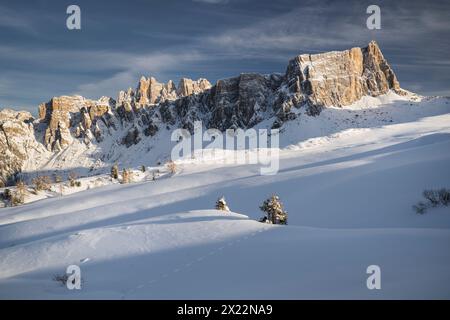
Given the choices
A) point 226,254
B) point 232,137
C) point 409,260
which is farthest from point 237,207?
point 232,137

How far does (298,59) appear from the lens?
19825cm

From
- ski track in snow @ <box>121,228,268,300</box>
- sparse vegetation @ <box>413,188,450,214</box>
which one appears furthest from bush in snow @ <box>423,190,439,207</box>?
ski track in snow @ <box>121,228,268,300</box>

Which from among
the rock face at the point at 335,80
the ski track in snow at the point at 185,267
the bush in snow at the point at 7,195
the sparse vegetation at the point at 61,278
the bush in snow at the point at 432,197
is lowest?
the bush in snow at the point at 7,195

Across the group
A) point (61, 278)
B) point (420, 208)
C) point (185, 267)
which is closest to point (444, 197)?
point (420, 208)

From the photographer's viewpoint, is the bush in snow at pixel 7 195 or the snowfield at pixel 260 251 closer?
the snowfield at pixel 260 251

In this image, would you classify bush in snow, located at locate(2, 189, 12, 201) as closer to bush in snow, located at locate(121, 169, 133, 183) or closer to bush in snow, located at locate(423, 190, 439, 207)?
bush in snow, located at locate(121, 169, 133, 183)

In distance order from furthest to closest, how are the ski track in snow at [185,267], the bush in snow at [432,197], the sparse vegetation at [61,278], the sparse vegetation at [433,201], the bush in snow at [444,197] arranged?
the bush in snow at [432,197] → the sparse vegetation at [433,201] → the bush in snow at [444,197] → the sparse vegetation at [61,278] → the ski track in snow at [185,267]

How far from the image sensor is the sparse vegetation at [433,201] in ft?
83.5

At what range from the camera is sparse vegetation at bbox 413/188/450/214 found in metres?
25.5

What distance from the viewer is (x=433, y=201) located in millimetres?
26062

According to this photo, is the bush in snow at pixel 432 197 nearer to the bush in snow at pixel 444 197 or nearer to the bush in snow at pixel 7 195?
the bush in snow at pixel 444 197

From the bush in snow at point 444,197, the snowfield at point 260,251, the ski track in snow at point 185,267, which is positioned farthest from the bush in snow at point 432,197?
the ski track in snow at point 185,267

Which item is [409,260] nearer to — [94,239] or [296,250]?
[296,250]

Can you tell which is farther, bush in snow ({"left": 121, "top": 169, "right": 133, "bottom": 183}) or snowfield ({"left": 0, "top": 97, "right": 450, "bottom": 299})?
bush in snow ({"left": 121, "top": 169, "right": 133, "bottom": 183})
